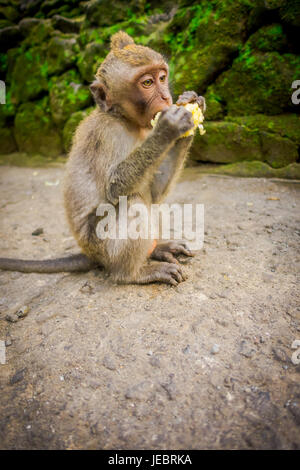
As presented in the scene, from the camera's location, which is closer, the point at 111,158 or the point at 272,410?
the point at 272,410

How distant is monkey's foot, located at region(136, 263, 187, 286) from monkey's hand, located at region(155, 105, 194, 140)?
3.72ft

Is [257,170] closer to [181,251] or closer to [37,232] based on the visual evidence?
[181,251]

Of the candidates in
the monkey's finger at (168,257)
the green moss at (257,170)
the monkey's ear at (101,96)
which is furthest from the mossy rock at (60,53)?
the monkey's finger at (168,257)

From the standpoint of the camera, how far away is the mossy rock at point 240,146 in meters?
4.57

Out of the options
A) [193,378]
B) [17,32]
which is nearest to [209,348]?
[193,378]

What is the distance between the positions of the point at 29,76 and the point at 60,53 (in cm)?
97

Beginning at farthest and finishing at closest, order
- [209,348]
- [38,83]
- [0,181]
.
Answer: [38,83] → [0,181] → [209,348]

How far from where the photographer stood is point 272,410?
1710mm

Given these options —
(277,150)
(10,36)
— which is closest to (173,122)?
(277,150)

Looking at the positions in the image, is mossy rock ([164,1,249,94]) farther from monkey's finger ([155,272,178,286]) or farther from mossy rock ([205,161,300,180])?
monkey's finger ([155,272,178,286])

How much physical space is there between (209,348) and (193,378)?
0.26 m

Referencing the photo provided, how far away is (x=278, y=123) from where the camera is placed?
454cm

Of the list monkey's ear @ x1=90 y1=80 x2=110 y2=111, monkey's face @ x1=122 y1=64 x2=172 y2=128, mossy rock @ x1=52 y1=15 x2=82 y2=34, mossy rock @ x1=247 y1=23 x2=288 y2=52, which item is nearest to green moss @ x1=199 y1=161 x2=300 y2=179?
mossy rock @ x1=247 y1=23 x2=288 y2=52

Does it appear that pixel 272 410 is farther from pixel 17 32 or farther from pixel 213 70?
pixel 17 32
